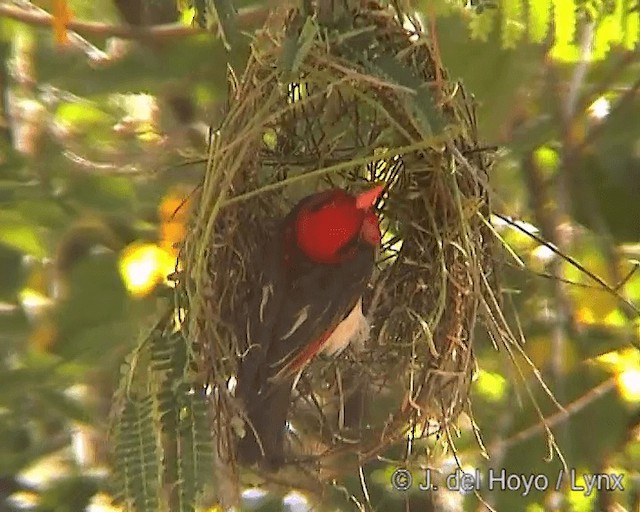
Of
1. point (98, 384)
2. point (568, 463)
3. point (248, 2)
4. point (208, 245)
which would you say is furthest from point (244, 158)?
point (568, 463)

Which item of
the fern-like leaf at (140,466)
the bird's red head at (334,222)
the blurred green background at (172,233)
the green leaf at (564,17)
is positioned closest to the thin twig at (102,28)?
the blurred green background at (172,233)

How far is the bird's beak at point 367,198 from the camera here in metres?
1.00

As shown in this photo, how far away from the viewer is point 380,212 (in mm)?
1104

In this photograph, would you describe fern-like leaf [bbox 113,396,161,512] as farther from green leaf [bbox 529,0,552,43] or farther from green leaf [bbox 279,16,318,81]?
green leaf [bbox 529,0,552,43]

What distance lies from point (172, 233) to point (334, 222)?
50cm

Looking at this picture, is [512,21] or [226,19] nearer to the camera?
[226,19]

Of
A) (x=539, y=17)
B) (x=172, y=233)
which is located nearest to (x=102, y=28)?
(x=172, y=233)

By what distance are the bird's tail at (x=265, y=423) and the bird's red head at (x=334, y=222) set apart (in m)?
0.16

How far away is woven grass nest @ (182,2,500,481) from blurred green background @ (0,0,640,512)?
231 millimetres

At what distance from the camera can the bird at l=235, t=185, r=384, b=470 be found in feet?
3.20

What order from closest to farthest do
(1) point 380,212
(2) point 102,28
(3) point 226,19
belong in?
1. (3) point 226,19
2. (1) point 380,212
3. (2) point 102,28

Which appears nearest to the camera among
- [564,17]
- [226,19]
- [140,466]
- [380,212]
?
[226,19]

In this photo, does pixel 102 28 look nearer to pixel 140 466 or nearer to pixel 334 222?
pixel 334 222

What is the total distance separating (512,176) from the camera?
4.94 feet
